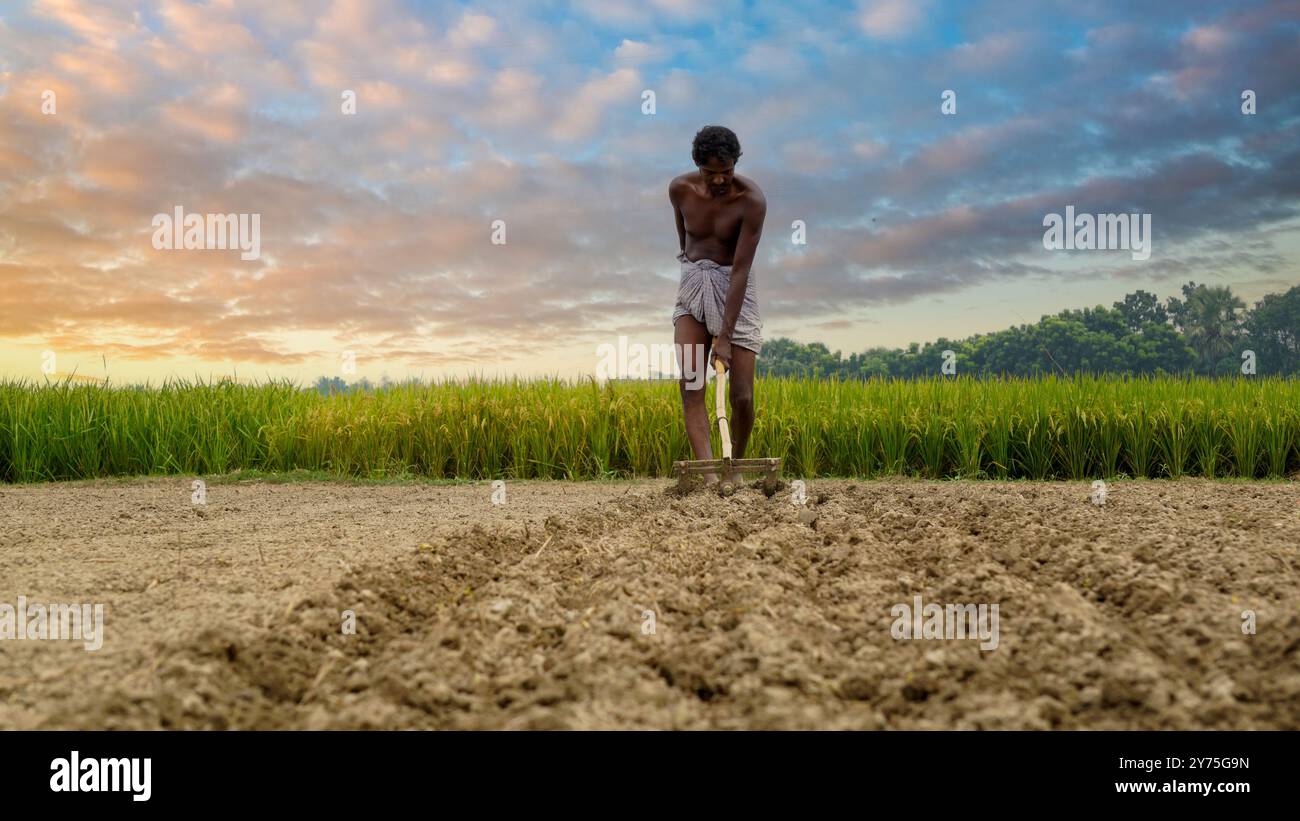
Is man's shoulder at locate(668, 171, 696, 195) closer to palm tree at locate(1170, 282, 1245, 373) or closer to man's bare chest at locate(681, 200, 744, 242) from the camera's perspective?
man's bare chest at locate(681, 200, 744, 242)

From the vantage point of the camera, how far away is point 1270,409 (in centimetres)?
805

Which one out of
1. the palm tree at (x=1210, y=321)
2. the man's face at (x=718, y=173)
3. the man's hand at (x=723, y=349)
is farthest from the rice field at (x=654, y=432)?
the palm tree at (x=1210, y=321)

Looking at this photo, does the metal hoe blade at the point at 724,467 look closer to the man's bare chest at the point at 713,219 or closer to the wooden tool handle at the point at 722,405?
the wooden tool handle at the point at 722,405

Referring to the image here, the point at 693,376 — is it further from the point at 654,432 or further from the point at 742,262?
the point at 654,432

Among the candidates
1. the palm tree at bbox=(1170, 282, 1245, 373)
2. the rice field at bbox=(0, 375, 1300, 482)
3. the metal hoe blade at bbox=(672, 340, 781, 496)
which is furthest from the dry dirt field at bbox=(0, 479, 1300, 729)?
the palm tree at bbox=(1170, 282, 1245, 373)

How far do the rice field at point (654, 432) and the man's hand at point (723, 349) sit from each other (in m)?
2.57

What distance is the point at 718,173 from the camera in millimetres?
4883

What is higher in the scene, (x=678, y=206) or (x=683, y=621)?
(x=678, y=206)

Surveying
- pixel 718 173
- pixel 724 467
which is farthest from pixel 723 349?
pixel 718 173

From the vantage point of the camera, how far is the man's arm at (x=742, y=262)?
4934 millimetres

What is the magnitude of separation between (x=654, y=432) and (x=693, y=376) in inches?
93.7

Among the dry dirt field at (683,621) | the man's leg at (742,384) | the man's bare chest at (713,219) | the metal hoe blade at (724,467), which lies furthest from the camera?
the man's leg at (742,384)
